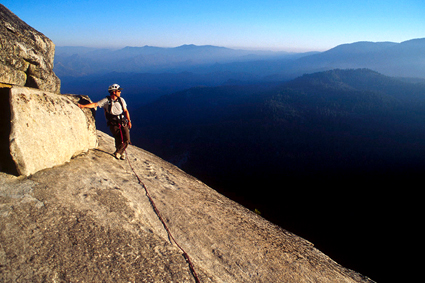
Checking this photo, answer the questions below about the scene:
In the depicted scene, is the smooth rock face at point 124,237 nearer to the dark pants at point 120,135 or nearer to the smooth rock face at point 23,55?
the dark pants at point 120,135

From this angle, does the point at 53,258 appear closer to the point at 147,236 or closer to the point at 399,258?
the point at 147,236

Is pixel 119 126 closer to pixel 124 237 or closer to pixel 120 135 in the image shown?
pixel 120 135

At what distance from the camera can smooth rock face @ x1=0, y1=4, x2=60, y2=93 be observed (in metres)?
8.17

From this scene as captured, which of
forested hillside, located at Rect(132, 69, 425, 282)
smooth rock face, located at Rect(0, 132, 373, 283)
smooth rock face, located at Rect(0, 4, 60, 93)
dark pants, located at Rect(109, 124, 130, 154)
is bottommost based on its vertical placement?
forested hillside, located at Rect(132, 69, 425, 282)

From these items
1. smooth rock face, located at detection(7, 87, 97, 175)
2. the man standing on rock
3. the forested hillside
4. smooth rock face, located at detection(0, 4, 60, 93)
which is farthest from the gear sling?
the forested hillside

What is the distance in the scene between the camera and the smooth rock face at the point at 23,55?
322 inches

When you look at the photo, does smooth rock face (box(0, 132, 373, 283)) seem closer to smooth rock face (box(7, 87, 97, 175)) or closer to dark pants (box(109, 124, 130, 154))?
smooth rock face (box(7, 87, 97, 175))

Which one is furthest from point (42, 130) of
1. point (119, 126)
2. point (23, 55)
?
point (23, 55)

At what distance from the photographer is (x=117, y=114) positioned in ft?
29.4

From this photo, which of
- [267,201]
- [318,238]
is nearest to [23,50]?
[318,238]

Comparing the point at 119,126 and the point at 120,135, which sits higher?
the point at 119,126

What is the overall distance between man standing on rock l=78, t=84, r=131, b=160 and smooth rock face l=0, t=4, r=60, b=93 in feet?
9.24

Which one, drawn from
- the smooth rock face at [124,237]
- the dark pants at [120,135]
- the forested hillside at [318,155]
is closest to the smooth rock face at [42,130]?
the smooth rock face at [124,237]

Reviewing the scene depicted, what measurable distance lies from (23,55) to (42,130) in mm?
4662
